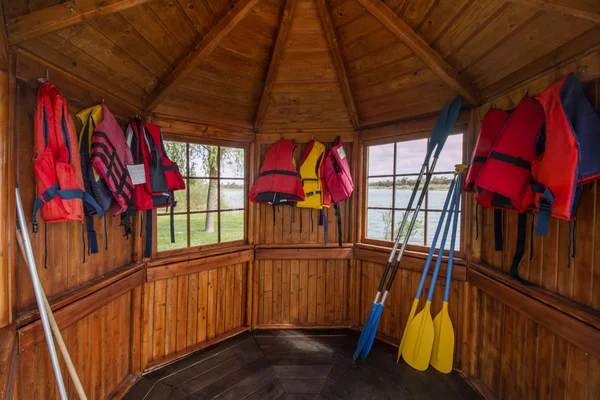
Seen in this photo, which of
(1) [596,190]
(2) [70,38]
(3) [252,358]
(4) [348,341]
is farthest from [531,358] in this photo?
(2) [70,38]

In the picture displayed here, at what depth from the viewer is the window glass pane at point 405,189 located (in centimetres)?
238

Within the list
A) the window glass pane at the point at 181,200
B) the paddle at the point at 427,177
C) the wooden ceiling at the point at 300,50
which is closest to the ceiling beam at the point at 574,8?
the wooden ceiling at the point at 300,50

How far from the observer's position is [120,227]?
1.90 meters

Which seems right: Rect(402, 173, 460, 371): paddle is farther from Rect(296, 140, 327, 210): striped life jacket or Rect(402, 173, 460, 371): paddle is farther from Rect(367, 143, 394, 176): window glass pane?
Rect(296, 140, 327, 210): striped life jacket

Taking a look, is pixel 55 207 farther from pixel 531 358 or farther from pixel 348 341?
pixel 531 358

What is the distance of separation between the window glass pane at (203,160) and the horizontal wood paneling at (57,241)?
2.15ft

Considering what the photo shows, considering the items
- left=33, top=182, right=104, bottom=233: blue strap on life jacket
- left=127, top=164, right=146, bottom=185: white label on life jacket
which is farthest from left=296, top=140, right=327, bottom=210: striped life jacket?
left=33, top=182, right=104, bottom=233: blue strap on life jacket

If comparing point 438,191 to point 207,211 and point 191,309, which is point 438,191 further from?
point 191,309

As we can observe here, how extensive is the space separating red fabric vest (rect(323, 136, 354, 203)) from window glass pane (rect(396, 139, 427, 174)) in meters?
0.46

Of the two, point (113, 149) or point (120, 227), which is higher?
point (113, 149)

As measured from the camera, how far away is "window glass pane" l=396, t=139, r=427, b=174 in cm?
235

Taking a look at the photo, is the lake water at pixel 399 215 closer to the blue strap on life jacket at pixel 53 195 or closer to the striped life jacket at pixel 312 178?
the striped life jacket at pixel 312 178

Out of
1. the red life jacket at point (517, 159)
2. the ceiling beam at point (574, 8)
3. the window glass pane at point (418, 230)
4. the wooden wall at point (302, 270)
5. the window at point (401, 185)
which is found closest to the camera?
the ceiling beam at point (574, 8)

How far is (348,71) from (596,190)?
1697 millimetres
